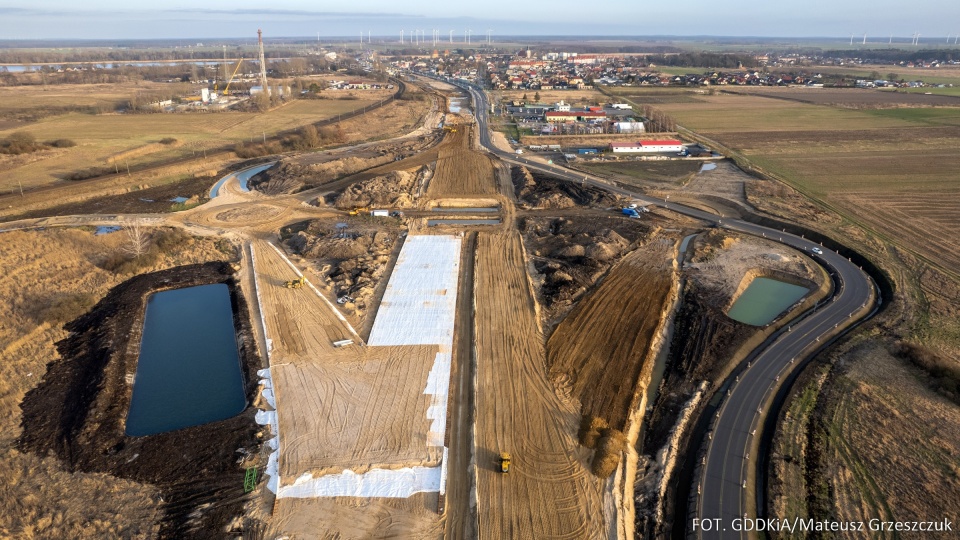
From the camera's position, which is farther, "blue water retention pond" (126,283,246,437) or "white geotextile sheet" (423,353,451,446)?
"blue water retention pond" (126,283,246,437)

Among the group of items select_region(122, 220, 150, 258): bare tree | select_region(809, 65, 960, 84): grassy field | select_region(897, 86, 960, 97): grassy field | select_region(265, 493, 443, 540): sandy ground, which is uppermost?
select_region(809, 65, 960, 84): grassy field

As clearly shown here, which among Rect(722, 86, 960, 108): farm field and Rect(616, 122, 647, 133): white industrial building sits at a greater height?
Rect(722, 86, 960, 108): farm field

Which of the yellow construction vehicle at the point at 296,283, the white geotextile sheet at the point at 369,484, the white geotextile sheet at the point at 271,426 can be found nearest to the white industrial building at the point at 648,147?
the yellow construction vehicle at the point at 296,283

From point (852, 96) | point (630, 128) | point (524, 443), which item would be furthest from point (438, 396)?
point (852, 96)

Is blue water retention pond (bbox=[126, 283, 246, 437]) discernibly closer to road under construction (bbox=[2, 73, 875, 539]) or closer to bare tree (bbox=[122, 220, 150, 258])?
road under construction (bbox=[2, 73, 875, 539])

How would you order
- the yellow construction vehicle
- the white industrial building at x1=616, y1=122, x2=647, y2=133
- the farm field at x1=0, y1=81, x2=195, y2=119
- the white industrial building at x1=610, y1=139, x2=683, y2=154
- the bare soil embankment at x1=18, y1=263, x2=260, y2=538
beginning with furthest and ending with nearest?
the farm field at x1=0, y1=81, x2=195, y2=119
the white industrial building at x1=616, y1=122, x2=647, y2=133
the white industrial building at x1=610, y1=139, x2=683, y2=154
the yellow construction vehicle
the bare soil embankment at x1=18, y1=263, x2=260, y2=538

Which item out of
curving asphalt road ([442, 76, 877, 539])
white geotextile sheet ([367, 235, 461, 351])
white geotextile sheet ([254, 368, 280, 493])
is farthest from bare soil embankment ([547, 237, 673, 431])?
white geotextile sheet ([254, 368, 280, 493])
